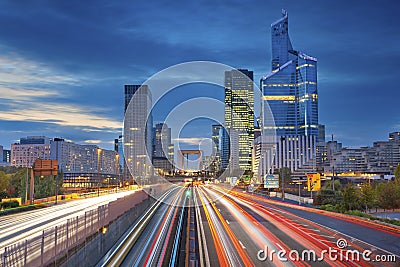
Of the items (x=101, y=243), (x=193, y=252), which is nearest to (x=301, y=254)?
(x=193, y=252)

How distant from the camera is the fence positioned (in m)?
12.0

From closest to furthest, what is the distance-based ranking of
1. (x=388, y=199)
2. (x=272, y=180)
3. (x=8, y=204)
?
(x=8, y=204) < (x=388, y=199) < (x=272, y=180)

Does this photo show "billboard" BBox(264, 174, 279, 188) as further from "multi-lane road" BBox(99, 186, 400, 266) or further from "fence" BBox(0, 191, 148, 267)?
"fence" BBox(0, 191, 148, 267)

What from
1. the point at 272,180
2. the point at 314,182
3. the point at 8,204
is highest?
the point at 314,182

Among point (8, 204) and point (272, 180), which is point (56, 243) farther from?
point (272, 180)

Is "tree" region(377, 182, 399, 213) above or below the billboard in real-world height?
below

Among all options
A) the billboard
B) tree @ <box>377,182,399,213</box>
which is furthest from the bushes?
tree @ <box>377,182,399,213</box>

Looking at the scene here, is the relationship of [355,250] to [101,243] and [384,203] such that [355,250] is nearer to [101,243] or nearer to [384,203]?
[101,243]

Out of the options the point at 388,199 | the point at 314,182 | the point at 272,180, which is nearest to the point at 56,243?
the point at 314,182

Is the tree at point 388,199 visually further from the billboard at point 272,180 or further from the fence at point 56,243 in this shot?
the fence at point 56,243

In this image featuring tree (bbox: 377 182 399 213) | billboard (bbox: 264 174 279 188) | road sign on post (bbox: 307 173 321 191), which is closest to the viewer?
tree (bbox: 377 182 399 213)

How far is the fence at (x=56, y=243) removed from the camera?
39.2 ft

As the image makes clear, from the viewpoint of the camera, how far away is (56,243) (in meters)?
15.6

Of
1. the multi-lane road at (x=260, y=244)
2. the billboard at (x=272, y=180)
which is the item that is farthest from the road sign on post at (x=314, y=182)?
the multi-lane road at (x=260, y=244)
